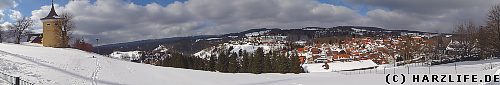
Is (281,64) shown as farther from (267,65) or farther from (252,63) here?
(252,63)

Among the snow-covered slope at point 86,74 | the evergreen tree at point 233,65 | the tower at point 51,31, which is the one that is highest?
the tower at point 51,31

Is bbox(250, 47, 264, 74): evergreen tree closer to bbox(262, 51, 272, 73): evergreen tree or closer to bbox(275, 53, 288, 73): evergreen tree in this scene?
bbox(262, 51, 272, 73): evergreen tree

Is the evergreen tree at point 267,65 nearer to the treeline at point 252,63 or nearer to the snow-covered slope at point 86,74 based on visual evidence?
the treeline at point 252,63

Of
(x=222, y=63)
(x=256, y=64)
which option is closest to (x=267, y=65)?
(x=256, y=64)

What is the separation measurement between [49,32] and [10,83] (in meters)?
38.5

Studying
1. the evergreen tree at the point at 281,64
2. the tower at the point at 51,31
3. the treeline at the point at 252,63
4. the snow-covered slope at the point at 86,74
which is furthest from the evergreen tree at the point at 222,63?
the snow-covered slope at the point at 86,74

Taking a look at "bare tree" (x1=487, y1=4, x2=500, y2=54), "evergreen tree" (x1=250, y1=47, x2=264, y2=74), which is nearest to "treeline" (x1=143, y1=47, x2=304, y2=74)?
"evergreen tree" (x1=250, y1=47, x2=264, y2=74)

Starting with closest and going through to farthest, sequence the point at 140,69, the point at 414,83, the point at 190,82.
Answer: the point at 414,83 → the point at 190,82 → the point at 140,69

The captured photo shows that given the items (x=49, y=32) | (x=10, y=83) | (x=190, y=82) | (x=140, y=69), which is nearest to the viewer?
(x=10, y=83)

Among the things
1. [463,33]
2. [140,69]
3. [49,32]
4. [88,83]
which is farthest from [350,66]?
[88,83]

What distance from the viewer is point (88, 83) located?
72.7ft

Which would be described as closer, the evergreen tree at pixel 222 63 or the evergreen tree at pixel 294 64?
the evergreen tree at pixel 294 64

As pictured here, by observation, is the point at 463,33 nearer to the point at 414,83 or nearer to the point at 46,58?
the point at 414,83

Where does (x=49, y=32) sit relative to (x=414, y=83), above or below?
above
